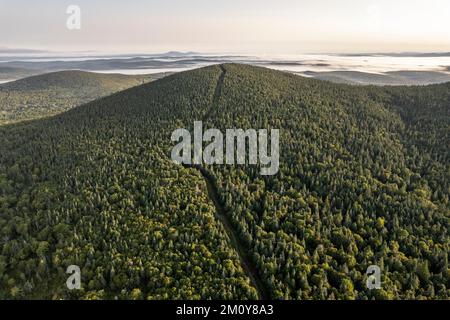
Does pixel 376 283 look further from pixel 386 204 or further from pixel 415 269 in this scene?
pixel 386 204

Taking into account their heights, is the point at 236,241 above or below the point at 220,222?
below

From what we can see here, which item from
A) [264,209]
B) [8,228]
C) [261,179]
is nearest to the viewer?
[8,228]

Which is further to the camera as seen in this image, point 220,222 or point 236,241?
point 220,222

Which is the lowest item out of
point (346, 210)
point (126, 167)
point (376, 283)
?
point (376, 283)

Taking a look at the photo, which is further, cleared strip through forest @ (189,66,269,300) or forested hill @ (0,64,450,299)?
cleared strip through forest @ (189,66,269,300)

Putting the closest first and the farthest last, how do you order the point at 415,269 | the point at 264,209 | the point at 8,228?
1. the point at 415,269
2. the point at 8,228
3. the point at 264,209

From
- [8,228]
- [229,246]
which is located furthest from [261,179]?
[8,228]

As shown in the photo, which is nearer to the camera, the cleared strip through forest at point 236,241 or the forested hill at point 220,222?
the forested hill at point 220,222
